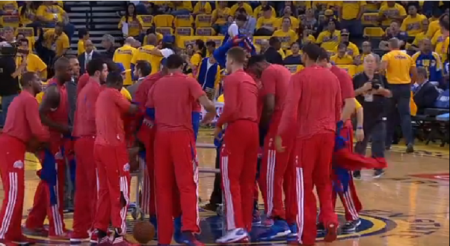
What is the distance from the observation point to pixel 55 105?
31.9 ft

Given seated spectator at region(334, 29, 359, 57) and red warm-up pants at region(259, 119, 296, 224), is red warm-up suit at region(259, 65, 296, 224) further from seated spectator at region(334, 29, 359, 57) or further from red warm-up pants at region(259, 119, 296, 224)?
seated spectator at region(334, 29, 359, 57)

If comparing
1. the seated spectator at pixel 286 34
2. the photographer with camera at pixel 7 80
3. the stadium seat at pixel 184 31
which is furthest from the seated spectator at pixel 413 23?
the photographer with camera at pixel 7 80

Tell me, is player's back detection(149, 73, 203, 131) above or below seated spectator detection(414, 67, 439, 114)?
above

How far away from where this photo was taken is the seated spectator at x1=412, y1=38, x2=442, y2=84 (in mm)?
19328

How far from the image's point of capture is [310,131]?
916 centimetres

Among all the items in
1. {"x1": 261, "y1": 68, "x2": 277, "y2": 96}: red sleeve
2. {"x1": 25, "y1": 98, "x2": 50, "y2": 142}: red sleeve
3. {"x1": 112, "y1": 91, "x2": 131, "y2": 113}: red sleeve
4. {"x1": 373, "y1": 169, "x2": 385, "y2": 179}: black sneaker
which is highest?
{"x1": 261, "y1": 68, "x2": 277, "y2": 96}: red sleeve

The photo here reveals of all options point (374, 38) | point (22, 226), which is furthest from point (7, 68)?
point (374, 38)

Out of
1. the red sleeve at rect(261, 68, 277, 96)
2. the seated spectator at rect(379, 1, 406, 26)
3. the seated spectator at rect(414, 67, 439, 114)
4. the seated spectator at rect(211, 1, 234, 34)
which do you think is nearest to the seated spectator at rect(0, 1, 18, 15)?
the seated spectator at rect(211, 1, 234, 34)

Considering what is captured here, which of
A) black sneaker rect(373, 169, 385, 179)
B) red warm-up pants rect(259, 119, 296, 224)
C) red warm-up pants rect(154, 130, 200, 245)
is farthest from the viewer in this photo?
black sneaker rect(373, 169, 385, 179)

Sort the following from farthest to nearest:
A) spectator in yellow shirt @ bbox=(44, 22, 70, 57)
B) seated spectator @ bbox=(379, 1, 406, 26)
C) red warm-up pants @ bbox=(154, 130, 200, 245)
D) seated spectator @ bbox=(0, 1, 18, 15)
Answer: seated spectator @ bbox=(379, 1, 406, 26) → seated spectator @ bbox=(0, 1, 18, 15) → spectator in yellow shirt @ bbox=(44, 22, 70, 57) → red warm-up pants @ bbox=(154, 130, 200, 245)

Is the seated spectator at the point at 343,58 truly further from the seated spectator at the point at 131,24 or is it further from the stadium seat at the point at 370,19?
the seated spectator at the point at 131,24

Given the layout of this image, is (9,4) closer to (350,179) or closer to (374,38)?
(374,38)

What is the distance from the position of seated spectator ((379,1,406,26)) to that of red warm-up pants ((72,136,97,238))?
16.1 metres

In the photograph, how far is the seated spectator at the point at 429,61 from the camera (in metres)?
19.3
